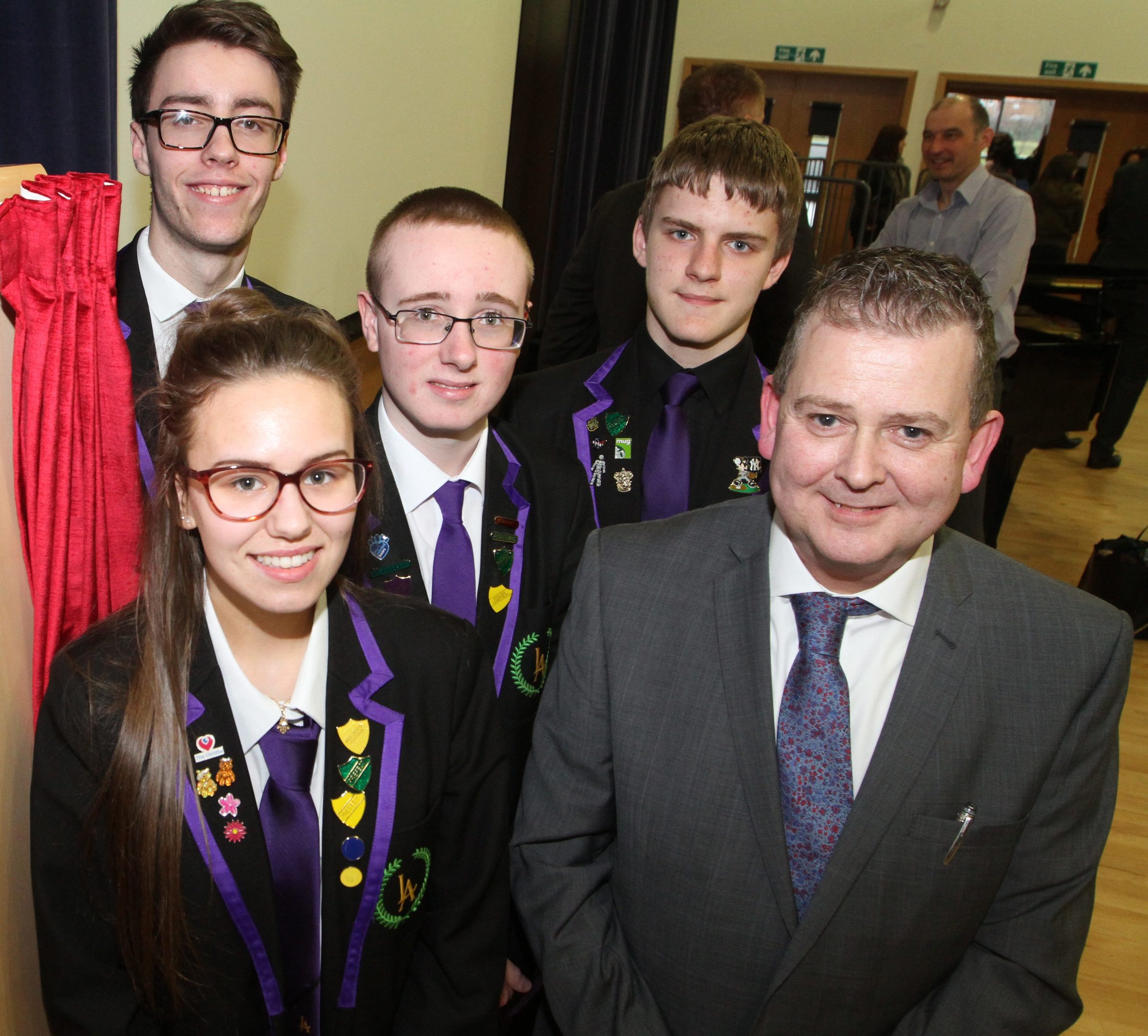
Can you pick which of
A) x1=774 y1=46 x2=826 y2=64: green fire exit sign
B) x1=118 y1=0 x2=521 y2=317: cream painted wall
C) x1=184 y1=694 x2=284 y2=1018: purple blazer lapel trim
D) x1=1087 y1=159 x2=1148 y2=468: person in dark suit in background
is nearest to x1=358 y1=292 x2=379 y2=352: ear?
x1=184 y1=694 x2=284 y2=1018: purple blazer lapel trim

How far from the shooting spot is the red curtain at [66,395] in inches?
49.8

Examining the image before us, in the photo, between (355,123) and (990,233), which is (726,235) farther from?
(990,233)

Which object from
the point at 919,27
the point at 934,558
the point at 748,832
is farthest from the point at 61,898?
the point at 919,27

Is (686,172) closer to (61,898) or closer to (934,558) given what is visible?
(934,558)

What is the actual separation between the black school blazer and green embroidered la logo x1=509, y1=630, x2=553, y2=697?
9.2 inches

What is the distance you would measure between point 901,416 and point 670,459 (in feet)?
2.70

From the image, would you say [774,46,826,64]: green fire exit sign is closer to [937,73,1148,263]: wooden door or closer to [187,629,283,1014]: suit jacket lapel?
[937,73,1148,263]: wooden door

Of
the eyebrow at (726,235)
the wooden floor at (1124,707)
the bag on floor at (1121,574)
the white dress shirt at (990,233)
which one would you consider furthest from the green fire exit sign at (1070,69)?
the eyebrow at (726,235)

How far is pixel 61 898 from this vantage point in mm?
1230

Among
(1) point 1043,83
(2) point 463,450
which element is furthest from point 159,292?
(1) point 1043,83

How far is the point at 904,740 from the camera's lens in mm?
1259

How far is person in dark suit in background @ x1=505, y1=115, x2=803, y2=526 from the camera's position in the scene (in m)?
1.91

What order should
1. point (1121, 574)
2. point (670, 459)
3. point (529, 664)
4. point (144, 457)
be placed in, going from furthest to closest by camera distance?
point (1121, 574)
point (670, 459)
point (529, 664)
point (144, 457)

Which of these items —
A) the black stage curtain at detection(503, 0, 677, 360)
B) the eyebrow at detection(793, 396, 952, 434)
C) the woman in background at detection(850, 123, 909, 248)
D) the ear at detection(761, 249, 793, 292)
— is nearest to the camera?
the eyebrow at detection(793, 396, 952, 434)
